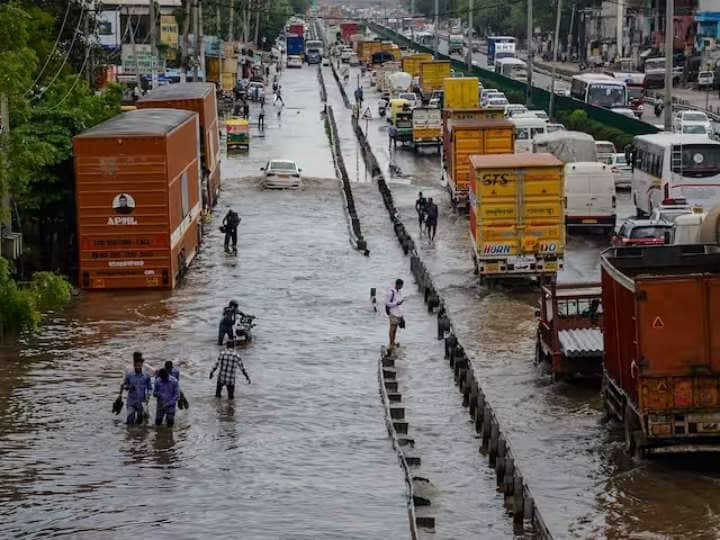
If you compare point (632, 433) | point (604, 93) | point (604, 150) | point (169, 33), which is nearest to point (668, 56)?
point (604, 150)

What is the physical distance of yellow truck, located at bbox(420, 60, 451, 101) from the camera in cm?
9925

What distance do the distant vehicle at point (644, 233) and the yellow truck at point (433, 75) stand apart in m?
62.7

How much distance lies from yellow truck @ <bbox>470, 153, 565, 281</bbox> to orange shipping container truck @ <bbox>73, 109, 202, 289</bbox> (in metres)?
6.53

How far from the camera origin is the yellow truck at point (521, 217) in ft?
116

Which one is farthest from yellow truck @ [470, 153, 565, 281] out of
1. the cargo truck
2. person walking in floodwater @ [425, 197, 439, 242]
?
the cargo truck

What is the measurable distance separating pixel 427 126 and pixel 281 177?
15602 mm

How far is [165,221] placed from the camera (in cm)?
3538

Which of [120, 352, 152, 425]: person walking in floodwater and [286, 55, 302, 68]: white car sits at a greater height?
[286, 55, 302, 68]: white car

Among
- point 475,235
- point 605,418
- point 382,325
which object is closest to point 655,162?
point 475,235

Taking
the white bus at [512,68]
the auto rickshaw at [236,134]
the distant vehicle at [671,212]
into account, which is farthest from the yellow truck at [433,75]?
the distant vehicle at [671,212]

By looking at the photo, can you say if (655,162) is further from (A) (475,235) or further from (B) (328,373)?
(B) (328,373)

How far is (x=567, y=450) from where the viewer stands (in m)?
22.3

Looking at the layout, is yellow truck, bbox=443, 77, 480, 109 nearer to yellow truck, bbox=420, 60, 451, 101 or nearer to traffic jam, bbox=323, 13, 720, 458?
traffic jam, bbox=323, 13, 720, 458

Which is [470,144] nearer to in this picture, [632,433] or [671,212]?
[671,212]
